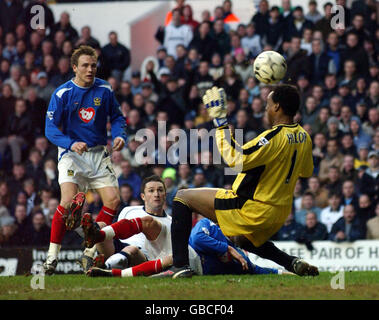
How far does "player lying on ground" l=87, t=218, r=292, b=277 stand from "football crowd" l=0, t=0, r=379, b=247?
3.66 m

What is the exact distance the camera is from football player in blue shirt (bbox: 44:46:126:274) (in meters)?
9.09

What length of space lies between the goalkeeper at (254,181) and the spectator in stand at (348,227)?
5.24 metres

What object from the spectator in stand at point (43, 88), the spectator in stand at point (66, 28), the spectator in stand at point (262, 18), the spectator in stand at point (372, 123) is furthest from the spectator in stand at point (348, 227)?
the spectator in stand at point (66, 28)

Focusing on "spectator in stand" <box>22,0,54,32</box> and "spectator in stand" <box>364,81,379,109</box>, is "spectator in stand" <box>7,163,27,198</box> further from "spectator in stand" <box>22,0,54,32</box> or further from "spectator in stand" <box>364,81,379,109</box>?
"spectator in stand" <box>364,81,379,109</box>

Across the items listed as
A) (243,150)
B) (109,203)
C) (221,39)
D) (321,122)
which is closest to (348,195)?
(321,122)

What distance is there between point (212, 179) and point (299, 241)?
2.48 meters

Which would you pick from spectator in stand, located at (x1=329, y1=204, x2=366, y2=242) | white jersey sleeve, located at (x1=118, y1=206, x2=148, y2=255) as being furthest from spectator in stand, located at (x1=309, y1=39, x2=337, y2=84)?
white jersey sleeve, located at (x1=118, y1=206, x2=148, y2=255)

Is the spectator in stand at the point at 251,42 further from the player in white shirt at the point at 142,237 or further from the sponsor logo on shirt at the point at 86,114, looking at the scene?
the sponsor logo on shirt at the point at 86,114

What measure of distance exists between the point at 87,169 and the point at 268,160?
101 inches

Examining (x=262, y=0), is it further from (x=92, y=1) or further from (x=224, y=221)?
(x=224, y=221)

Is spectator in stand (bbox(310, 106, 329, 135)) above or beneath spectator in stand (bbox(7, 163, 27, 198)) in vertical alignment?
above

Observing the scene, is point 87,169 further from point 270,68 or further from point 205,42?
point 205,42

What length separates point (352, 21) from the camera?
16062 mm

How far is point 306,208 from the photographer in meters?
13.8
